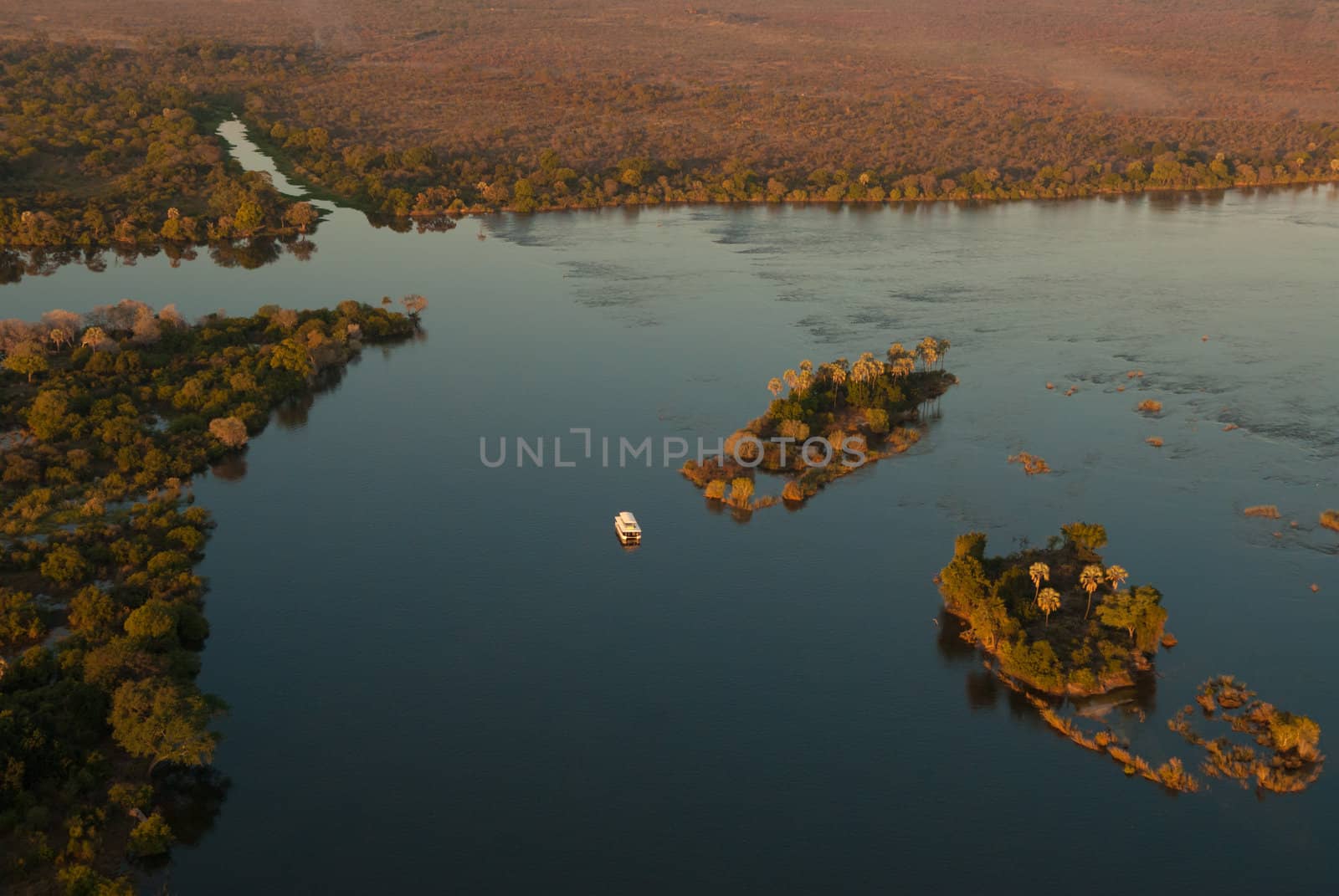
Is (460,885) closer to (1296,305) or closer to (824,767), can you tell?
(824,767)

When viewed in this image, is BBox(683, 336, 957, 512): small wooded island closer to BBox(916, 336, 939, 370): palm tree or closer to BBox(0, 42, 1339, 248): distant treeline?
BBox(916, 336, 939, 370): palm tree

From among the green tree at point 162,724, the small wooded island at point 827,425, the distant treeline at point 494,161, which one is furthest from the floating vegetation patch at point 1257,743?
the distant treeline at point 494,161

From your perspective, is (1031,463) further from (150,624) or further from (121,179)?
(121,179)

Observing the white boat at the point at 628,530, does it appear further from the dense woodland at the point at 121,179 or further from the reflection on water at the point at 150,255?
the dense woodland at the point at 121,179

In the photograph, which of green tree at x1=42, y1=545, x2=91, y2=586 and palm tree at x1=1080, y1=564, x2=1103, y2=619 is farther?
green tree at x1=42, y1=545, x2=91, y2=586

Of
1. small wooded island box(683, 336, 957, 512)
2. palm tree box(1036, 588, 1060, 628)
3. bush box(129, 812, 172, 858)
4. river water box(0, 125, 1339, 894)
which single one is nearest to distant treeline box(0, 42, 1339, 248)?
river water box(0, 125, 1339, 894)

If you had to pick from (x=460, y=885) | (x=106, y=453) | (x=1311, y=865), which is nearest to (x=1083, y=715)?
(x=1311, y=865)

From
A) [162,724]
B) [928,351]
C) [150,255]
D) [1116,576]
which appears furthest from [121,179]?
[1116,576]
